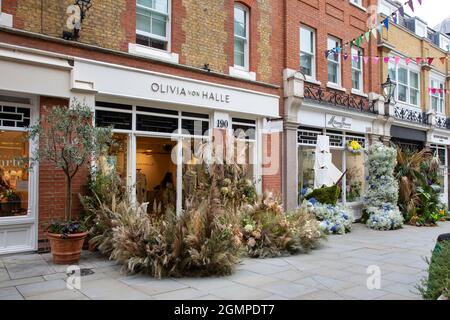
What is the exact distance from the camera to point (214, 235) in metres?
6.57

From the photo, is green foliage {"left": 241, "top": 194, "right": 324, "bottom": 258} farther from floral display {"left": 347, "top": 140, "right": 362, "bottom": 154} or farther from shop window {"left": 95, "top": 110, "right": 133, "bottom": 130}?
floral display {"left": 347, "top": 140, "right": 362, "bottom": 154}

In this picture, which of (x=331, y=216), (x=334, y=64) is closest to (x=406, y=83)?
(x=334, y=64)

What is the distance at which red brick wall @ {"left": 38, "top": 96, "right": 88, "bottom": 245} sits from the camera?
782 centimetres

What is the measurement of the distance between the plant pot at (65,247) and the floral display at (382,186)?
29.9ft

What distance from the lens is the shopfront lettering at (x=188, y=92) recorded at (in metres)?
9.31

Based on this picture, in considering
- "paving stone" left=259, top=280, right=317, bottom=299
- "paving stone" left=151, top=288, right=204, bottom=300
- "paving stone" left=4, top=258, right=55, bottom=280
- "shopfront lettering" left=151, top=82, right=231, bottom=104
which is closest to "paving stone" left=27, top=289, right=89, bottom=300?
"paving stone" left=151, top=288, right=204, bottom=300

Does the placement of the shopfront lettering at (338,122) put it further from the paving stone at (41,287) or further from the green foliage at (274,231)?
the paving stone at (41,287)

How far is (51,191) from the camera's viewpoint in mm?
7914

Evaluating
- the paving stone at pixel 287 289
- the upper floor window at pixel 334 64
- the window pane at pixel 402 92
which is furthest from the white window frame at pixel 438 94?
the paving stone at pixel 287 289

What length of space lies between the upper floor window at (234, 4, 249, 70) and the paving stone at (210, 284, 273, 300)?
23.5 ft

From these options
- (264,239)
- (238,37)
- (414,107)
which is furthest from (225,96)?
(414,107)

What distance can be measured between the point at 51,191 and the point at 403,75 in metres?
15.7

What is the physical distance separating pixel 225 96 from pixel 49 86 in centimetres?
442

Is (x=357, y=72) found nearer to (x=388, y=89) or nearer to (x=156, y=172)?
(x=388, y=89)
